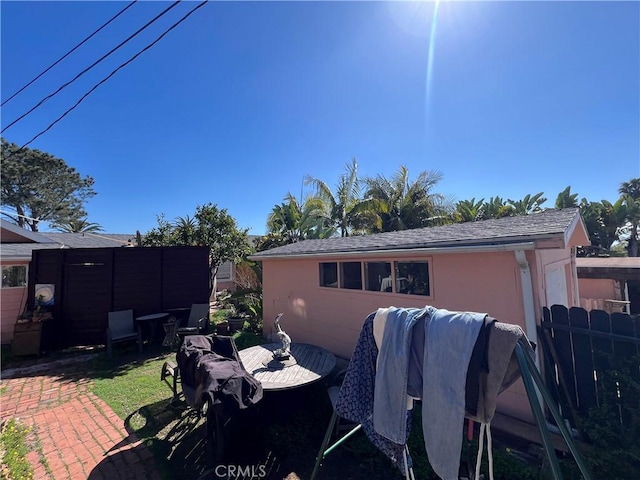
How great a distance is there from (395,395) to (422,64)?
7571 millimetres

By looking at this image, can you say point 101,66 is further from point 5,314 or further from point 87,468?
point 5,314

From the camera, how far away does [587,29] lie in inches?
238

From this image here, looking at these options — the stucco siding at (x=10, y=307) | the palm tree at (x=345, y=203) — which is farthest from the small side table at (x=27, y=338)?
the palm tree at (x=345, y=203)

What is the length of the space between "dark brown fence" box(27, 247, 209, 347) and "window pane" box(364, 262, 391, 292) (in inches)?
268

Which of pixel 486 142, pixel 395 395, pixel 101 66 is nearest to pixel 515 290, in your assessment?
pixel 395 395

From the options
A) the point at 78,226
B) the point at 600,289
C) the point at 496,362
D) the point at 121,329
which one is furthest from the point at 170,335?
the point at 78,226

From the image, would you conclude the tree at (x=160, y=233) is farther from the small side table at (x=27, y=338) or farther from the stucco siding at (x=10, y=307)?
the small side table at (x=27, y=338)

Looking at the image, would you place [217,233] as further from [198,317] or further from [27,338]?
[27,338]

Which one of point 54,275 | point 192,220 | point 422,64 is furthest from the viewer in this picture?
point 192,220

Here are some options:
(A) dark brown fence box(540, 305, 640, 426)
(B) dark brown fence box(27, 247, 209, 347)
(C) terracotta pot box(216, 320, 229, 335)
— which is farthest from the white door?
(B) dark brown fence box(27, 247, 209, 347)

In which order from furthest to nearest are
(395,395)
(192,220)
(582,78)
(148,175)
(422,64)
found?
(148,175), (192,220), (582,78), (422,64), (395,395)

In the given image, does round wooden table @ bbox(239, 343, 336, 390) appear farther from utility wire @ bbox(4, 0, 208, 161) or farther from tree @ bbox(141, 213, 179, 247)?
tree @ bbox(141, 213, 179, 247)

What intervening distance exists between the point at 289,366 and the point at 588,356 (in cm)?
430

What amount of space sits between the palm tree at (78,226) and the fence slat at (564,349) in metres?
41.5
